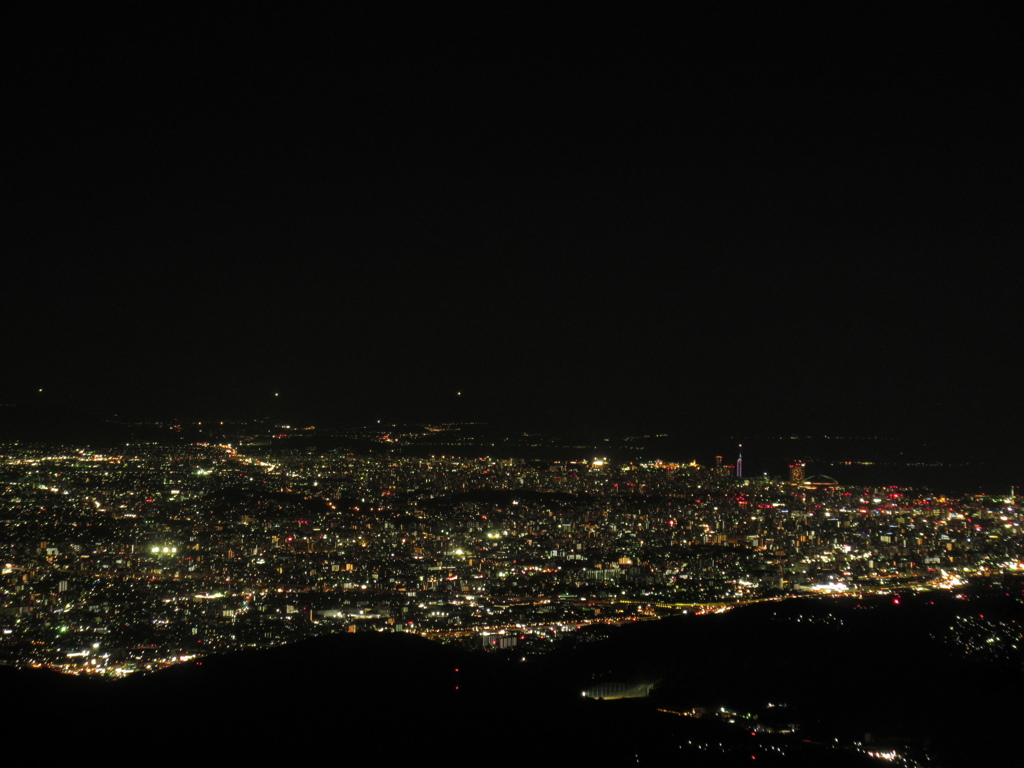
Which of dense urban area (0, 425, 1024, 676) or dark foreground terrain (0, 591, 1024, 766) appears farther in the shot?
dense urban area (0, 425, 1024, 676)

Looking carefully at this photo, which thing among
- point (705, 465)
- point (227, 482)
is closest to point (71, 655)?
point (227, 482)

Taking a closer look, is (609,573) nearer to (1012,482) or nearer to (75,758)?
(75,758)

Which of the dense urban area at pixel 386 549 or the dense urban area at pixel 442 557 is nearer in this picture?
the dense urban area at pixel 442 557

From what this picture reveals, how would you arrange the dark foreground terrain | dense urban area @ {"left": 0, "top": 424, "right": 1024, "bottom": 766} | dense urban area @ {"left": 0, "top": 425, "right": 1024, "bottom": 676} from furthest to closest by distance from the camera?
dense urban area @ {"left": 0, "top": 425, "right": 1024, "bottom": 676}
dense urban area @ {"left": 0, "top": 424, "right": 1024, "bottom": 766}
the dark foreground terrain

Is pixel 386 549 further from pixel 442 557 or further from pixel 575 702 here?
pixel 575 702

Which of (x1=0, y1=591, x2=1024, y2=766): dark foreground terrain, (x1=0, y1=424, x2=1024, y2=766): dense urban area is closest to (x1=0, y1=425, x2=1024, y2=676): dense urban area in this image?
(x1=0, y1=424, x2=1024, y2=766): dense urban area

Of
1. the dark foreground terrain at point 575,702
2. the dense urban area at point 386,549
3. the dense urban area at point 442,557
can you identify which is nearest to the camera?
the dark foreground terrain at point 575,702

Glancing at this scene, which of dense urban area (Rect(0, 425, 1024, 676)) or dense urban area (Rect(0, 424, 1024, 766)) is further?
dense urban area (Rect(0, 425, 1024, 676))

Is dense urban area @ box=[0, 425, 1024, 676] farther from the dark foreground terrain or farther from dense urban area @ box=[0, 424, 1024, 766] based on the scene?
the dark foreground terrain

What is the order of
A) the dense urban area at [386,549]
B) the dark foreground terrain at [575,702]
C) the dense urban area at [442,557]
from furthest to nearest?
the dense urban area at [386,549] < the dense urban area at [442,557] < the dark foreground terrain at [575,702]

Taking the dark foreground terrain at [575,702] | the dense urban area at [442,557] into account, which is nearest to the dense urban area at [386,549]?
the dense urban area at [442,557]

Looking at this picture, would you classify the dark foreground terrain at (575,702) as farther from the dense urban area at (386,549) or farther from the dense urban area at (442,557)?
the dense urban area at (386,549)

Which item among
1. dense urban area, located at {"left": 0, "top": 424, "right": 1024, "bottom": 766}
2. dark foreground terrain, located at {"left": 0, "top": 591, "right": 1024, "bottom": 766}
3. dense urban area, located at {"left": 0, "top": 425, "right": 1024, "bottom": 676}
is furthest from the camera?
dense urban area, located at {"left": 0, "top": 425, "right": 1024, "bottom": 676}
